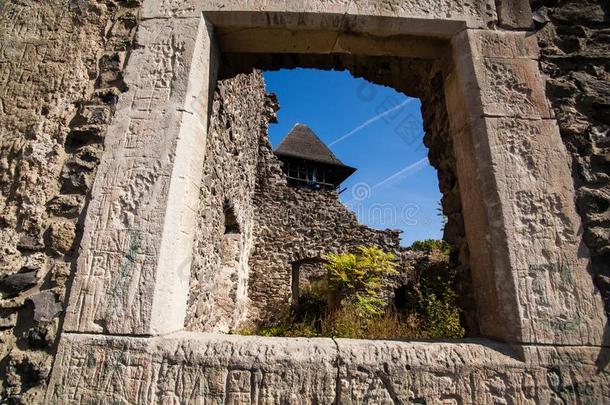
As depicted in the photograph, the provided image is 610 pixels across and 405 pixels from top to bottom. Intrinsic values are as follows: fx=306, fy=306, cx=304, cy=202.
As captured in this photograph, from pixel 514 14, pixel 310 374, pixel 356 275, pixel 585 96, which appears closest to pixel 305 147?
pixel 356 275

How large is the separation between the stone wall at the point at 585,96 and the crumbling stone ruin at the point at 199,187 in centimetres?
1

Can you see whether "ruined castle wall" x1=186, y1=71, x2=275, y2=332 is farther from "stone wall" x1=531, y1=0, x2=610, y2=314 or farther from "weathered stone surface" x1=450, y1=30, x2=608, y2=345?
"stone wall" x1=531, y1=0, x2=610, y2=314

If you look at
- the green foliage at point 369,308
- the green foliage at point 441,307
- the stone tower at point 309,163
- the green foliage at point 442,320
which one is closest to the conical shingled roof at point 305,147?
the stone tower at point 309,163

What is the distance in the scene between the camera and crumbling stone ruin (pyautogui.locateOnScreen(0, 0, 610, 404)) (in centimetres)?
143

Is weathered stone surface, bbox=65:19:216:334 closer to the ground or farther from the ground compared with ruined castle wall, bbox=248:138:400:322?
closer to the ground

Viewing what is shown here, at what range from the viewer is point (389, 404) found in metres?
1.40

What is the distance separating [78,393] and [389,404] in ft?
4.71

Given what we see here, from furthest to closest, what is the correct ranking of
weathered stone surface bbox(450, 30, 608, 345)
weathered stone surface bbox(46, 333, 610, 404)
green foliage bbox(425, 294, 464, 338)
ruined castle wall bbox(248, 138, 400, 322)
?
1. ruined castle wall bbox(248, 138, 400, 322)
2. green foliage bbox(425, 294, 464, 338)
3. weathered stone surface bbox(450, 30, 608, 345)
4. weathered stone surface bbox(46, 333, 610, 404)

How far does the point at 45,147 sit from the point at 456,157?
2595 millimetres

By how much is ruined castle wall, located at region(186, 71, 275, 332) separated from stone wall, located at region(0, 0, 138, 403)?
1318 mm

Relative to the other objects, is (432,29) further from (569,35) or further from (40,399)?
(40,399)

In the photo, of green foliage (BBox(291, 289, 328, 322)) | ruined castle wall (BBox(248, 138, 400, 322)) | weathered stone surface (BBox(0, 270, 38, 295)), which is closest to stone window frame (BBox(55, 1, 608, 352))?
weathered stone surface (BBox(0, 270, 38, 295))

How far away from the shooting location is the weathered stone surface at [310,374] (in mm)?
1403

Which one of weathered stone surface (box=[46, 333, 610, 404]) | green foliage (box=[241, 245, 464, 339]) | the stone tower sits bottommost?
weathered stone surface (box=[46, 333, 610, 404])
